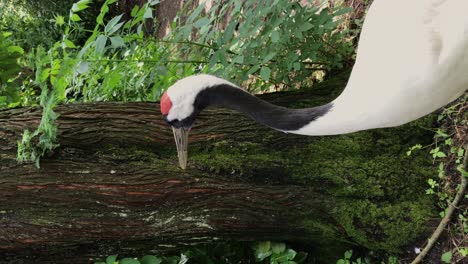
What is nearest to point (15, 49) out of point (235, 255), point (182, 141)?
point (182, 141)

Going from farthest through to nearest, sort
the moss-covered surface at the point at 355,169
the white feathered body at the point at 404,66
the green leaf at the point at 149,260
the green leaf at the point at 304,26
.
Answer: the green leaf at the point at 149,260 < the moss-covered surface at the point at 355,169 < the green leaf at the point at 304,26 < the white feathered body at the point at 404,66

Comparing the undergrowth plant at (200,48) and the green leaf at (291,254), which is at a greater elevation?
the undergrowth plant at (200,48)

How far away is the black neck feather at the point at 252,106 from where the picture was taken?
1968mm

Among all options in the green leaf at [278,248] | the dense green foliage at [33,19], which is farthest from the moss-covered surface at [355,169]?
the dense green foliage at [33,19]

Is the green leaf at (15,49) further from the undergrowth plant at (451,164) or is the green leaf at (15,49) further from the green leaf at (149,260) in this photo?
the undergrowth plant at (451,164)

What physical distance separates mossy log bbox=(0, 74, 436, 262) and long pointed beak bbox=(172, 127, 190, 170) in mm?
216

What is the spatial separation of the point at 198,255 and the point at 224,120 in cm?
92

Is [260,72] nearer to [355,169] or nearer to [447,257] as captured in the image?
[355,169]

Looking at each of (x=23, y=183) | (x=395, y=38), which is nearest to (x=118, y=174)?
(x=23, y=183)

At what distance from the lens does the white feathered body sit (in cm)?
172

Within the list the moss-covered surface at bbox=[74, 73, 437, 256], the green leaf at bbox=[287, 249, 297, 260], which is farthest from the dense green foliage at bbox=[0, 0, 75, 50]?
the green leaf at bbox=[287, 249, 297, 260]

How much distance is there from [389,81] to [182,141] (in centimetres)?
91

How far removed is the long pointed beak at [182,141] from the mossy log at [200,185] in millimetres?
216

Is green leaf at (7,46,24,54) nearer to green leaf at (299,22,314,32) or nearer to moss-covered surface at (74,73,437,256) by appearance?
moss-covered surface at (74,73,437,256)
